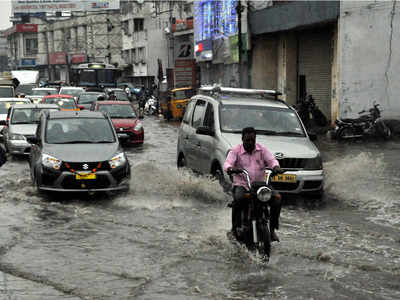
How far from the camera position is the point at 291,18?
28.4m

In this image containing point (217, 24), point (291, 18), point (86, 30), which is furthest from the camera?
point (86, 30)

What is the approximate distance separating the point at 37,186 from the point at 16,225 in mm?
2179

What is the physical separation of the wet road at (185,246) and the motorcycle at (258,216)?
18cm

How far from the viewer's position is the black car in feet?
37.9

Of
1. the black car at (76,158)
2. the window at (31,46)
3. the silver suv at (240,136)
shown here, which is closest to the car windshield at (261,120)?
the silver suv at (240,136)

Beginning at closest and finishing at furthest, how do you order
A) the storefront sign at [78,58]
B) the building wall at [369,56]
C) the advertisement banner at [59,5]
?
1. the building wall at [369,56]
2. the advertisement banner at [59,5]
3. the storefront sign at [78,58]

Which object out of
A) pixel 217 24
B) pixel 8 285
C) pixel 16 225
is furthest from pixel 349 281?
pixel 217 24

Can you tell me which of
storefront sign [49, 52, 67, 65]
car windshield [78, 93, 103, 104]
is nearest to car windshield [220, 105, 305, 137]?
car windshield [78, 93, 103, 104]

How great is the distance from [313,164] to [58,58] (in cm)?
10176

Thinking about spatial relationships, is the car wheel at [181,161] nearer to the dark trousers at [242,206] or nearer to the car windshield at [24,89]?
the dark trousers at [242,206]

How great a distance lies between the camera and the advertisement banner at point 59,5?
272 ft

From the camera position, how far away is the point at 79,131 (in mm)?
13172

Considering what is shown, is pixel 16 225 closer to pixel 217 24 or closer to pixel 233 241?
pixel 233 241

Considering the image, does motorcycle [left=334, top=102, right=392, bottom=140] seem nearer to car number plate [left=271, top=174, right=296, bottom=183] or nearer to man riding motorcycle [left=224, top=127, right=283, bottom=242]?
car number plate [left=271, top=174, right=296, bottom=183]
